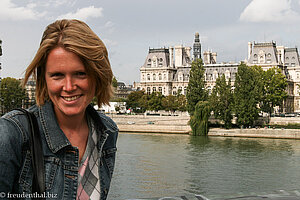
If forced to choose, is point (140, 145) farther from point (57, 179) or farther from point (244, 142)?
point (57, 179)

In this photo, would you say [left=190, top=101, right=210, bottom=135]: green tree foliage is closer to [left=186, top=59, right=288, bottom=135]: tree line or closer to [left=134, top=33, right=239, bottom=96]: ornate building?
[left=186, top=59, right=288, bottom=135]: tree line

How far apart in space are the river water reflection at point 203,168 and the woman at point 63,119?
432 inches

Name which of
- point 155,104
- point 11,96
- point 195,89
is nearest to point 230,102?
point 195,89

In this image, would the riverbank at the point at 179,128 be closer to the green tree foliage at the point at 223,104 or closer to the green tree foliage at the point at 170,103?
the green tree foliage at the point at 223,104

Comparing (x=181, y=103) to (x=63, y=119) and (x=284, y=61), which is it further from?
(x=63, y=119)

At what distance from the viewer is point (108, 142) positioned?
189 centimetres

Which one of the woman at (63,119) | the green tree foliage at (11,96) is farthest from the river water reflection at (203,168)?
the green tree foliage at (11,96)

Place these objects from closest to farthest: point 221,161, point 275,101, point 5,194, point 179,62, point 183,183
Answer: point 5,194
point 183,183
point 221,161
point 275,101
point 179,62

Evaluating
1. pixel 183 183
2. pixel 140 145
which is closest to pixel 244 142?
pixel 140 145

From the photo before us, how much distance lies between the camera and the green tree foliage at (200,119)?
3969cm

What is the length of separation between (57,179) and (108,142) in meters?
0.36

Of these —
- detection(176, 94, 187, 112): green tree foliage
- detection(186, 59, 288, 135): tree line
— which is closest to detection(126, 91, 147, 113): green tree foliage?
detection(176, 94, 187, 112): green tree foliage

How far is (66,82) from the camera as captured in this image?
1645 millimetres

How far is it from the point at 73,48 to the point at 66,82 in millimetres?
138
